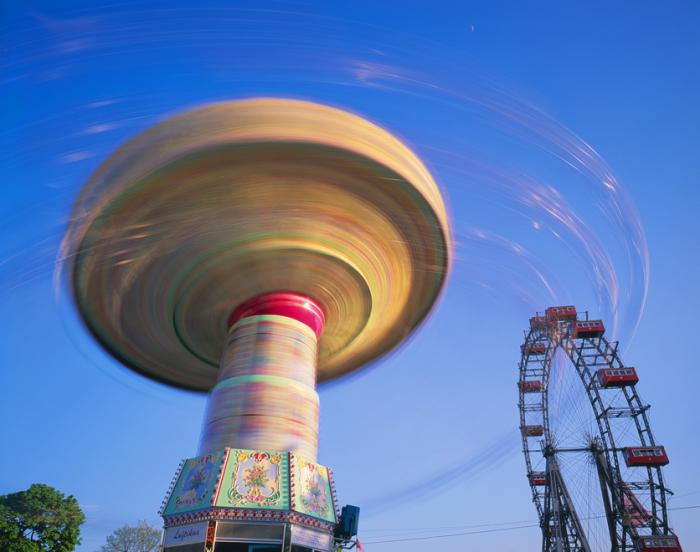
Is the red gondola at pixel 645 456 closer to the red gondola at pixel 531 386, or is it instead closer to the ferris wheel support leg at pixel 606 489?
the ferris wheel support leg at pixel 606 489

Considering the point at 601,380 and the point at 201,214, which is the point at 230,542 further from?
the point at 601,380

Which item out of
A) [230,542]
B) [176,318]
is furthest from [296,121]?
[230,542]

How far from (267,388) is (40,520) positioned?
39521 mm

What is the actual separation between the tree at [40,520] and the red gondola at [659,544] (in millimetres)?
40948

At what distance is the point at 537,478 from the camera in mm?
43375

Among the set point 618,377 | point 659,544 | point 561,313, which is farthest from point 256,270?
point 561,313

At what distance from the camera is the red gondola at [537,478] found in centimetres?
4331

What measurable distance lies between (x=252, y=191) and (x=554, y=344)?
3450 cm

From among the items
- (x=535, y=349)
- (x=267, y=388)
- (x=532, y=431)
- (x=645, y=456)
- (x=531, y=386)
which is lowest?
(x=267, y=388)

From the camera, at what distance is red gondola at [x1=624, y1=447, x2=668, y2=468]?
3318 cm

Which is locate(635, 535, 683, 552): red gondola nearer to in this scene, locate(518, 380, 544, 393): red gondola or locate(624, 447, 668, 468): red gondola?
locate(624, 447, 668, 468): red gondola

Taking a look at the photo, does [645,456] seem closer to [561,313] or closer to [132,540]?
[561,313]

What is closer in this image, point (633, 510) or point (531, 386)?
point (633, 510)

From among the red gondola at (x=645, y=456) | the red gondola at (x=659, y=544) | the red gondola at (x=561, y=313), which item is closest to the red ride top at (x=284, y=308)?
the red gondola at (x=659, y=544)
